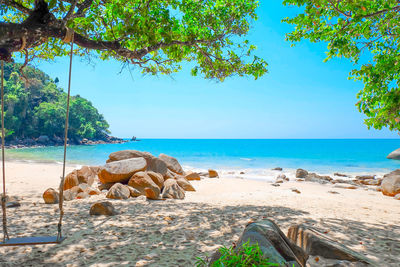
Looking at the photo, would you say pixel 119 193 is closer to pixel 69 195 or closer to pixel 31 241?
pixel 69 195

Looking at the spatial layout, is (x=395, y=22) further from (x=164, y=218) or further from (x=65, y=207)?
(x=65, y=207)

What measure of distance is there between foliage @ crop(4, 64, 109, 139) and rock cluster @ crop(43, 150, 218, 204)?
168 feet

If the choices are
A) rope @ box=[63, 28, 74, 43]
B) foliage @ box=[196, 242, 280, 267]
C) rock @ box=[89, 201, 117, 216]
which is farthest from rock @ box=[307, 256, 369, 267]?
rope @ box=[63, 28, 74, 43]

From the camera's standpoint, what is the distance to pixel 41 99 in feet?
229

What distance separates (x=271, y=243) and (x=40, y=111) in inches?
3041

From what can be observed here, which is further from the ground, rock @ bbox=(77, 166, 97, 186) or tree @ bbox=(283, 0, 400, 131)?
tree @ bbox=(283, 0, 400, 131)

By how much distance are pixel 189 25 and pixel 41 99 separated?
80057 millimetres

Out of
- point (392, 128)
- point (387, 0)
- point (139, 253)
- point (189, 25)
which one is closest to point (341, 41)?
point (387, 0)

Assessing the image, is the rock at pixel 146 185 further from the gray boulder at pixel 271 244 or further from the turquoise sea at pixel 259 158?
the turquoise sea at pixel 259 158

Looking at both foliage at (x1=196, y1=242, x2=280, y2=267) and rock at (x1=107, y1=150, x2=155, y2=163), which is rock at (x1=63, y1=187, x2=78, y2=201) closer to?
rock at (x1=107, y1=150, x2=155, y2=163)

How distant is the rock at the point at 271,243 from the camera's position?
87.3 inches

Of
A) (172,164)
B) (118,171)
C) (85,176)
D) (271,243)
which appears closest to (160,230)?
(271,243)

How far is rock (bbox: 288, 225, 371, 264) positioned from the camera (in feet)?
10.1

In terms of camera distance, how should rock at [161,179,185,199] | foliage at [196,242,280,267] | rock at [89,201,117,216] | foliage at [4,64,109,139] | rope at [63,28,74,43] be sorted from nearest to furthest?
foliage at [196,242,280,267]
rope at [63,28,74,43]
rock at [89,201,117,216]
rock at [161,179,185,199]
foliage at [4,64,109,139]
